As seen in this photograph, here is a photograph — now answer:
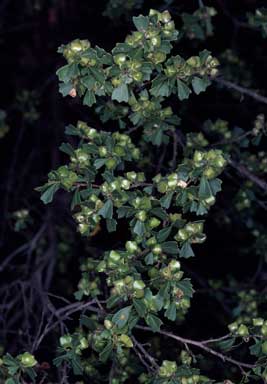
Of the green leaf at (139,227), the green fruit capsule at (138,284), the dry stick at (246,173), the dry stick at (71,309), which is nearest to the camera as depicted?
the green fruit capsule at (138,284)

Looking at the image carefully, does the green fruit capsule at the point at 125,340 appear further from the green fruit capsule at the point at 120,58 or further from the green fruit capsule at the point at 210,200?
the green fruit capsule at the point at 120,58

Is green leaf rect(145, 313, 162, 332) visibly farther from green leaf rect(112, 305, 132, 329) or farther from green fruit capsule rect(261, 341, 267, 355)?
green fruit capsule rect(261, 341, 267, 355)

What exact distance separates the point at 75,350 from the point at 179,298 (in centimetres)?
31

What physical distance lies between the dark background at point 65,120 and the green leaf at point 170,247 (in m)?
0.84

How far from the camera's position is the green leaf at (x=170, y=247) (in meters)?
1.64

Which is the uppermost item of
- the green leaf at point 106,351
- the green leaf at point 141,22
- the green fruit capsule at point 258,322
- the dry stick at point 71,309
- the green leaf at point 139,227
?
the green leaf at point 141,22

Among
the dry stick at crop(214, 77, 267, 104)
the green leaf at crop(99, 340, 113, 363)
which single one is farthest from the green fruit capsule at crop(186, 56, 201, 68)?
the green leaf at crop(99, 340, 113, 363)

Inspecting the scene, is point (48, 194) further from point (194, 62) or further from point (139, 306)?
point (194, 62)

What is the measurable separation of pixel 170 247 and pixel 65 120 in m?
1.63

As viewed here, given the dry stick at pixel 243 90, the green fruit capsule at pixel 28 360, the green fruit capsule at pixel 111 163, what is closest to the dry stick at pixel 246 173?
the dry stick at pixel 243 90

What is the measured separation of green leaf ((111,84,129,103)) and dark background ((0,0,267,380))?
848mm

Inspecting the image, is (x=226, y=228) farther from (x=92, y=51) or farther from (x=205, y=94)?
(x=92, y=51)

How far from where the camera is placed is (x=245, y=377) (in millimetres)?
1707

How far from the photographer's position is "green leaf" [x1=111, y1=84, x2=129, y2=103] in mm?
1641
